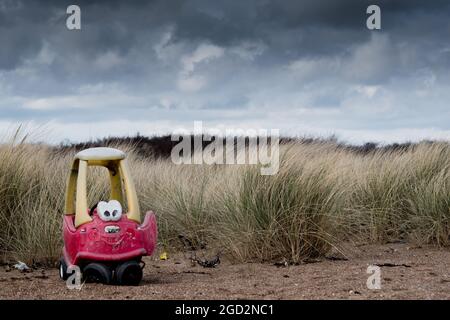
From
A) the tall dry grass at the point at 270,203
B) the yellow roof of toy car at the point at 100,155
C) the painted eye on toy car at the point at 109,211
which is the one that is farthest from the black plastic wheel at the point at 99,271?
the tall dry grass at the point at 270,203

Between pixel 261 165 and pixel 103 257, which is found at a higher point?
pixel 261 165

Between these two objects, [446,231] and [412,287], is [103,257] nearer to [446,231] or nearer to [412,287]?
[412,287]

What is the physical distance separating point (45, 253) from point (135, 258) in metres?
1.93

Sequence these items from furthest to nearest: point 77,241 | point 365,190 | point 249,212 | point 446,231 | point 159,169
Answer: point 159,169, point 365,190, point 446,231, point 249,212, point 77,241

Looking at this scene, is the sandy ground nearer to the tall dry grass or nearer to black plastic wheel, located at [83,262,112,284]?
black plastic wheel, located at [83,262,112,284]

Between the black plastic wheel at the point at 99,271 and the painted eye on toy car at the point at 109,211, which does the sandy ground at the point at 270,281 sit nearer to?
the black plastic wheel at the point at 99,271

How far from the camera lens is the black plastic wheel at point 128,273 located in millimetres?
6375

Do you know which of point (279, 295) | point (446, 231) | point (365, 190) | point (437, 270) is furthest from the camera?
point (365, 190)

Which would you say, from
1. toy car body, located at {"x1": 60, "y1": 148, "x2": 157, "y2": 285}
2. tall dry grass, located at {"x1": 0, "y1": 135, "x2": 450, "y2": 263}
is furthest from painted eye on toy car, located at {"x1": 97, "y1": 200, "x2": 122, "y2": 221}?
tall dry grass, located at {"x1": 0, "y1": 135, "x2": 450, "y2": 263}

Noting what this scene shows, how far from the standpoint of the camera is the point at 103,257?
6.32 meters

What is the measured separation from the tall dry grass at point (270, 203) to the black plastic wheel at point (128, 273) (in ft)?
5.33

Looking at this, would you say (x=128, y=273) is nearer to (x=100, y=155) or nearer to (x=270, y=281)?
(x=100, y=155)
